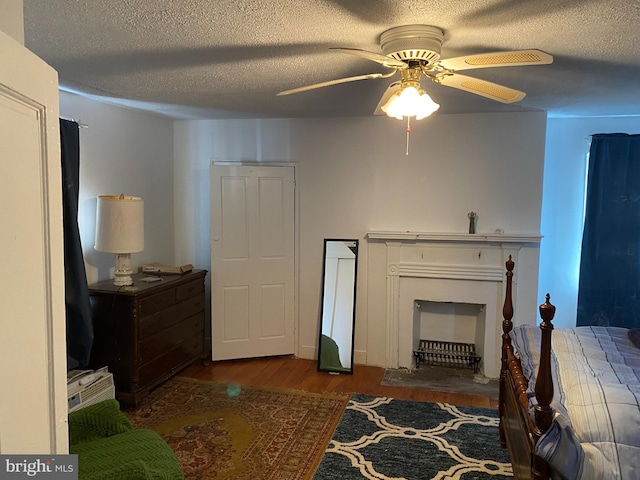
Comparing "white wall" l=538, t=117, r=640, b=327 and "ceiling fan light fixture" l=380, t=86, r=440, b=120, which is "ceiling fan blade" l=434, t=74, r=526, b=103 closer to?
"ceiling fan light fixture" l=380, t=86, r=440, b=120

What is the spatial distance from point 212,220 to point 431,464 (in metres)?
2.72

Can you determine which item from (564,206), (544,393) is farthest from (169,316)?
(564,206)

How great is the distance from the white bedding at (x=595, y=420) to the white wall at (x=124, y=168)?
319 centimetres

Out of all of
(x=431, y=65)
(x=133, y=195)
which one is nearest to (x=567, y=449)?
(x=431, y=65)

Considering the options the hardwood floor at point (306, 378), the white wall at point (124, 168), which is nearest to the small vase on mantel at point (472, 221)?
the hardwood floor at point (306, 378)

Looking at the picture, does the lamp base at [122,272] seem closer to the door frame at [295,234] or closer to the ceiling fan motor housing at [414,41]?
the door frame at [295,234]

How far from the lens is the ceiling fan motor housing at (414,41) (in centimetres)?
196

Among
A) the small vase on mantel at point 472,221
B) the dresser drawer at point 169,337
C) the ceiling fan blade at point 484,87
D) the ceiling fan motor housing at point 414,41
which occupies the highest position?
the ceiling fan motor housing at point 414,41

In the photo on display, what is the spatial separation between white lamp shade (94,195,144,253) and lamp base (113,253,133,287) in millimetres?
111

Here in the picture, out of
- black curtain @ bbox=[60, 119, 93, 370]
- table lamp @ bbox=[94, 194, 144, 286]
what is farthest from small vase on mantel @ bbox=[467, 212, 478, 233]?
black curtain @ bbox=[60, 119, 93, 370]

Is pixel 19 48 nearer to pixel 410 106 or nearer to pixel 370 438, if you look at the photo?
pixel 410 106

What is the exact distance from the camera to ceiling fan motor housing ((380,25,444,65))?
1956 mm

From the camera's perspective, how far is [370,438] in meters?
3.04

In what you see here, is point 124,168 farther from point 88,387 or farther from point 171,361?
point 88,387
